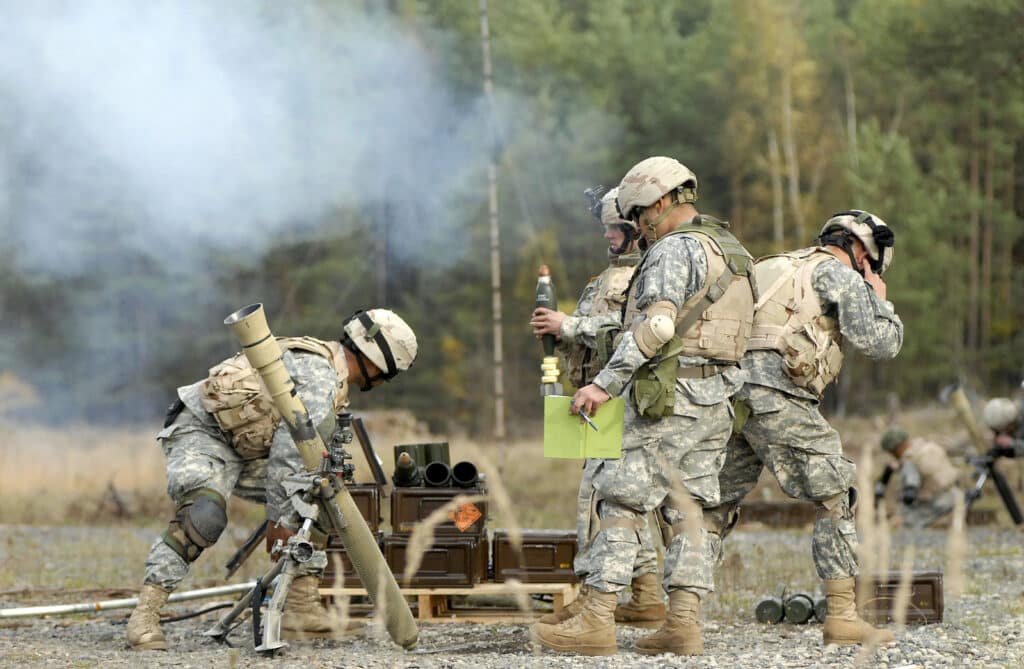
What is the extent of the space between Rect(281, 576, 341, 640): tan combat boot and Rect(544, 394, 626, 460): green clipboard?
1708 mm

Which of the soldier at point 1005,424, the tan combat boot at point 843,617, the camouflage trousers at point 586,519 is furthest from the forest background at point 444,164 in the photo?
the tan combat boot at point 843,617

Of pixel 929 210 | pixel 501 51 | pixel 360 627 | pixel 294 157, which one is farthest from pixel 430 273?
pixel 360 627

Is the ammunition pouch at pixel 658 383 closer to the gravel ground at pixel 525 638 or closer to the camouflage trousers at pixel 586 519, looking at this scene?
the camouflage trousers at pixel 586 519

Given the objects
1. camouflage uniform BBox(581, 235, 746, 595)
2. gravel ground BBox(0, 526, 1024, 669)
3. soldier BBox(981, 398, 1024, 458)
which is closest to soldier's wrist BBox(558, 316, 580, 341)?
camouflage uniform BBox(581, 235, 746, 595)

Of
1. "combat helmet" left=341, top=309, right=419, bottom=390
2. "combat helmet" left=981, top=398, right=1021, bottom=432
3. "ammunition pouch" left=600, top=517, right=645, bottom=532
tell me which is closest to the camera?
"ammunition pouch" left=600, top=517, right=645, bottom=532

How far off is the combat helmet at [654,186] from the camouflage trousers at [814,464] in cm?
99

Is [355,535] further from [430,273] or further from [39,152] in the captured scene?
[430,273]

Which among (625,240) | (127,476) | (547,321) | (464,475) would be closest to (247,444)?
(464,475)

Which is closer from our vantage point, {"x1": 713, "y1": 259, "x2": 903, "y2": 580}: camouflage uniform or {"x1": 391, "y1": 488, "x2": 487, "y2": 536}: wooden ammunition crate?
{"x1": 713, "y1": 259, "x2": 903, "y2": 580}: camouflage uniform

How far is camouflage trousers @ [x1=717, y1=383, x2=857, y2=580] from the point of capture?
655cm

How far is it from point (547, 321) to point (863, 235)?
1.67 m

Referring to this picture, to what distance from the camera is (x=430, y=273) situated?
27.7 metres

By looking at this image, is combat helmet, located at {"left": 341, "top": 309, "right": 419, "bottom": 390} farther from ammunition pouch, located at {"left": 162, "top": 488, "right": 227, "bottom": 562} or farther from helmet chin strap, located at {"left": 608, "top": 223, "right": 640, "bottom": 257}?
helmet chin strap, located at {"left": 608, "top": 223, "right": 640, "bottom": 257}

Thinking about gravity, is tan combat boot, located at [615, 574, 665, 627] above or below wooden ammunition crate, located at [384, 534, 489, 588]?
below
